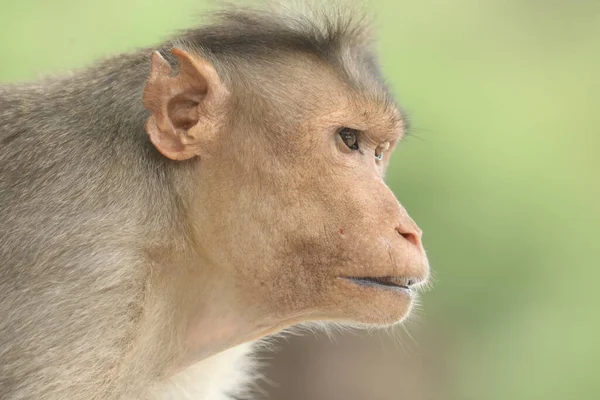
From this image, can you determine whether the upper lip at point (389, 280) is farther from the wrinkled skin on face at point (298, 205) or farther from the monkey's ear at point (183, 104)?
the monkey's ear at point (183, 104)

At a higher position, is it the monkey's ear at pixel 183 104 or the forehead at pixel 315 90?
the forehead at pixel 315 90

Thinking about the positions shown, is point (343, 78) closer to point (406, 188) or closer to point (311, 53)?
point (311, 53)

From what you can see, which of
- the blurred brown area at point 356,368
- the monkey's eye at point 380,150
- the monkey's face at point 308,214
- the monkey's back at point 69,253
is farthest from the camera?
the blurred brown area at point 356,368

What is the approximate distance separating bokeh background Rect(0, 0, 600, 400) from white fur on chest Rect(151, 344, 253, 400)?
3092 mm

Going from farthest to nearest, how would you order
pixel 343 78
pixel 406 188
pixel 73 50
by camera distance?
1. pixel 406 188
2. pixel 73 50
3. pixel 343 78

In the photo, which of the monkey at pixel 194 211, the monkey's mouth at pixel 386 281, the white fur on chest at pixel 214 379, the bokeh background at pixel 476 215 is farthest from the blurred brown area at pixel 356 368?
the monkey's mouth at pixel 386 281

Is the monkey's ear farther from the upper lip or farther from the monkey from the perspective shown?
the upper lip

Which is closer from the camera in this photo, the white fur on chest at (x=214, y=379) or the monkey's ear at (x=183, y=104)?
the monkey's ear at (x=183, y=104)

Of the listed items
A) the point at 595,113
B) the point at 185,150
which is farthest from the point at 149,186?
the point at 595,113

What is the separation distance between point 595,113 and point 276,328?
5.45 m

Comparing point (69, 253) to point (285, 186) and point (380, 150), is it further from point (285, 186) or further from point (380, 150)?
point (380, 150)

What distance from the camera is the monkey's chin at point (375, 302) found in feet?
11.7

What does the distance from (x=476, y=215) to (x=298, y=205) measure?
472 cm

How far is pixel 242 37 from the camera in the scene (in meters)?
3.89
